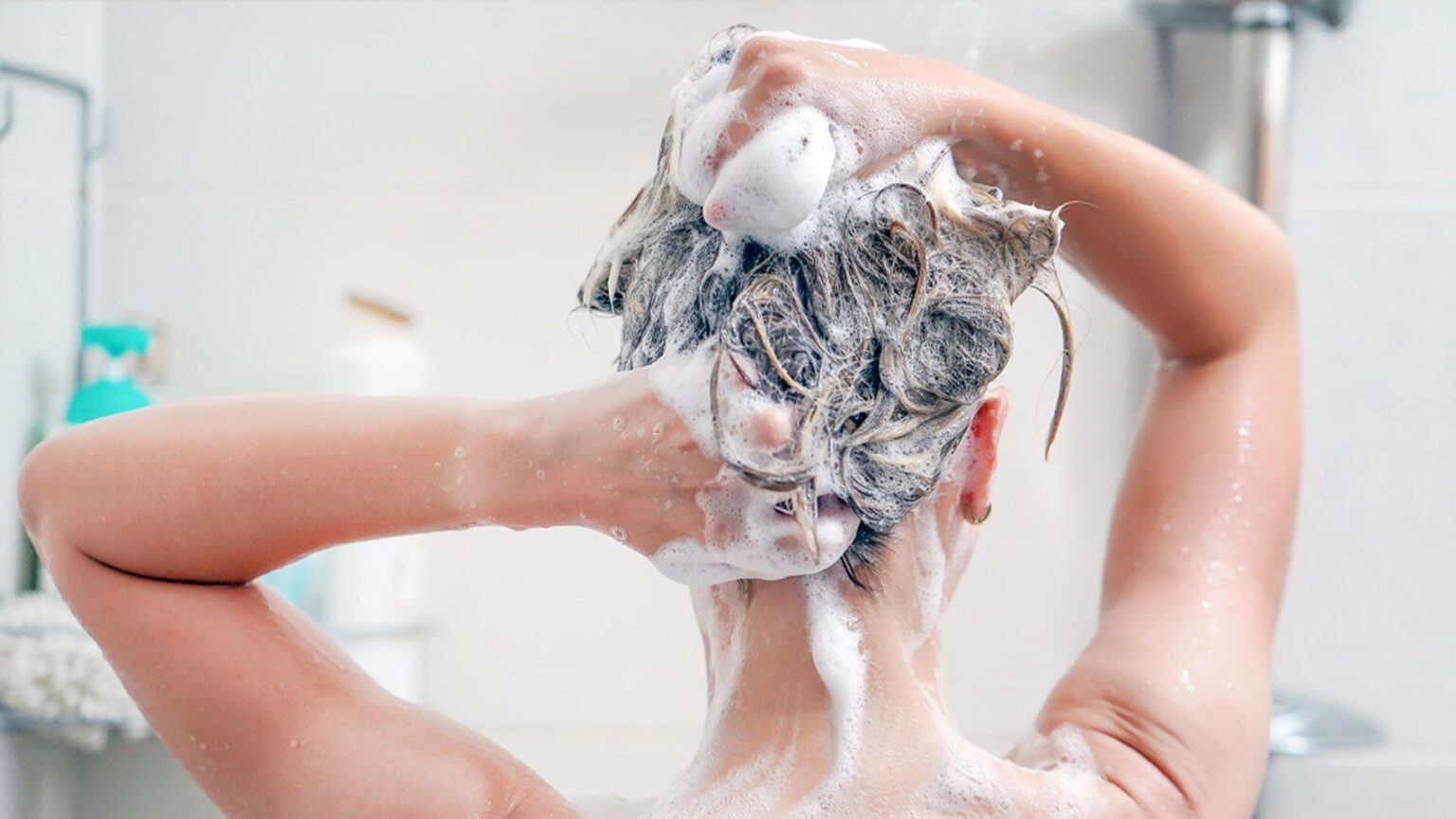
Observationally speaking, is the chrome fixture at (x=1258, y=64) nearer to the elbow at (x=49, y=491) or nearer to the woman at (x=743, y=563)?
the woman at (x=743, y=563)

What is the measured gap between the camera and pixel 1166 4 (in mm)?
1385

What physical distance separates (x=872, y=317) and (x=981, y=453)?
13 centimetres

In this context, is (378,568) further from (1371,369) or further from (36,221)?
(1371,369)

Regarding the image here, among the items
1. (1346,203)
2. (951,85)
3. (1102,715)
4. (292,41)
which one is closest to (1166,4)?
(1346,203)

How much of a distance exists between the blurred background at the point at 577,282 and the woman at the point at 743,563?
621 millimetres

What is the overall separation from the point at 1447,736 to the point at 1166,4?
932 mm

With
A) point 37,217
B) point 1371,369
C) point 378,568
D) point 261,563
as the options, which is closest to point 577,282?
point 378,568

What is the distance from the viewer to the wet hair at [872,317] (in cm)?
67

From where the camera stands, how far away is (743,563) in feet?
2.21

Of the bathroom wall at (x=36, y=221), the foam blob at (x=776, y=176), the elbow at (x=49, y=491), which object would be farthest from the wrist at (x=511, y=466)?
the bathroom wall at (x=36, y=221)

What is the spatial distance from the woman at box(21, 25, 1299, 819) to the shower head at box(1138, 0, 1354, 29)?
23.8 inches

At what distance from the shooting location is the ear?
2.49 ft

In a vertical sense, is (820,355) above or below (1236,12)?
below

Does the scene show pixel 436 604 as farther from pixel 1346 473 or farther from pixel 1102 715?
pixel 1346 473
